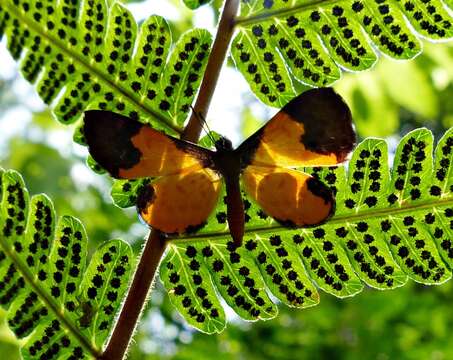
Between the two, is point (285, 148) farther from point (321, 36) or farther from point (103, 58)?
point (103, 58)

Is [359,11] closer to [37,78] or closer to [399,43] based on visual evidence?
[399,43]

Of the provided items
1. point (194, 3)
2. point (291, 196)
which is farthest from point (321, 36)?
point (291, 196)

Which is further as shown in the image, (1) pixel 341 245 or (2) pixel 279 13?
(2) pixel 279 13

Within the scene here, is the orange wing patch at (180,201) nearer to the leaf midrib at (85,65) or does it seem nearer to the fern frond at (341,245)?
the fern frond at (341,245)

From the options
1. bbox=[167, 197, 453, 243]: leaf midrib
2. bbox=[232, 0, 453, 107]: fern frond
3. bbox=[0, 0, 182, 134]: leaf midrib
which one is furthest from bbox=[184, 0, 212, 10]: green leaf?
bbox=[167, 197, 453, 243]: leaf midrib

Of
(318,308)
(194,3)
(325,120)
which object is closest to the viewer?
(325,120)

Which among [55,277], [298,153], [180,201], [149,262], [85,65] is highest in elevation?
[85,65]

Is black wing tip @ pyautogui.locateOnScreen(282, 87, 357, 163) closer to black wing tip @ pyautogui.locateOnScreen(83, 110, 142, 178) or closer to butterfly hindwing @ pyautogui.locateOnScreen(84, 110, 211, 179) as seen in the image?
butterfly hindwing @ pyautogui.locateOnScreen(84, 110, 211, 179)
